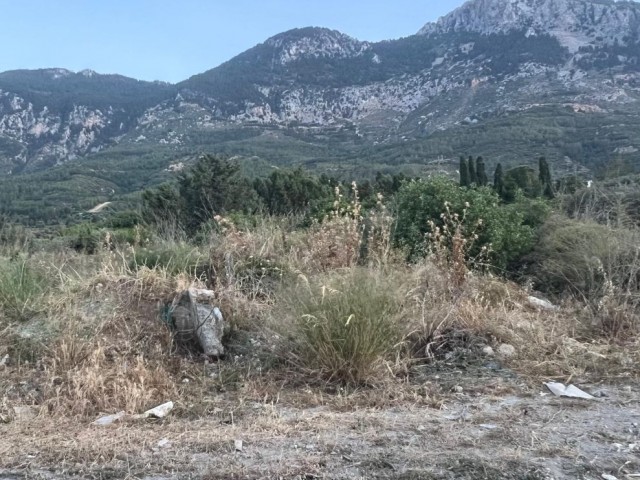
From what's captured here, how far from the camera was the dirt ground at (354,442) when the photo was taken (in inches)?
98.9

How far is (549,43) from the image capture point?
193625 mm

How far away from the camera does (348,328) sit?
3.60 m

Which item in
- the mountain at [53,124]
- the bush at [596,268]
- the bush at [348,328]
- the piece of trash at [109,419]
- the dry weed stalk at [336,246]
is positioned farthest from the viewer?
the mountain at [53,124]

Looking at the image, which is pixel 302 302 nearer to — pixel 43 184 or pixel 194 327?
pixel 194 327

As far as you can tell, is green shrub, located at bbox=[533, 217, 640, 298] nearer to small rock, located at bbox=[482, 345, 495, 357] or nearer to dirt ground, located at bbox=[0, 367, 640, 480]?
small rock, located at bbox=[482, 345, 495, 357]

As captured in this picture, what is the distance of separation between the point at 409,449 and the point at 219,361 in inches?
71.2

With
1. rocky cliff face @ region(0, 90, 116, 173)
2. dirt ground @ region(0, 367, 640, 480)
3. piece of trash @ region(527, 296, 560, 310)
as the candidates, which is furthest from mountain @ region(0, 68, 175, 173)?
dirt ground @ region(0, 367, 640, 480)

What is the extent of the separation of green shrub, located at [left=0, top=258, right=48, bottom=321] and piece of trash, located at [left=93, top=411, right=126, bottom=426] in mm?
1688

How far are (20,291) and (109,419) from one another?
204cm

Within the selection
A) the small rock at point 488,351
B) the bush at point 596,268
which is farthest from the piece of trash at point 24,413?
the bush at point 596,268

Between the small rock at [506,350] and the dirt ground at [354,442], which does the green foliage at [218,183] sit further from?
the dirt ground at [354,442]

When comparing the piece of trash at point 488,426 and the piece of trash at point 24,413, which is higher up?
the piece of trash at point 24,413

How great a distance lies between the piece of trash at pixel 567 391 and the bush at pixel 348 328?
0.97m

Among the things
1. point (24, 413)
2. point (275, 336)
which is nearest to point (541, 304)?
point (275, 336)
